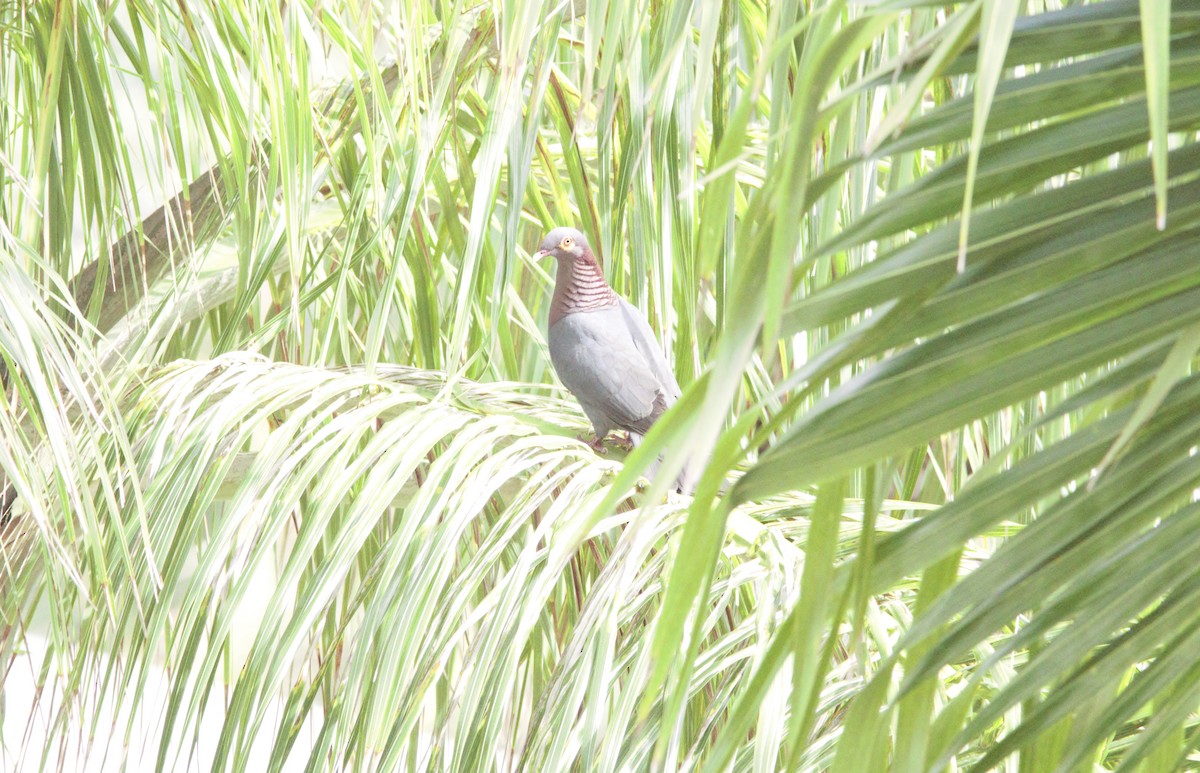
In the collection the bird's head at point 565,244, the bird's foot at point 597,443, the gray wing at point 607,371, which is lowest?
the bird's foot at point 597,443

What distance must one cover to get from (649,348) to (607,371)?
0.10 m

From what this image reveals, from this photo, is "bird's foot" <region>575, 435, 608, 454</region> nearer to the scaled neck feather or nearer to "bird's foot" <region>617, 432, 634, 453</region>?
"bird's foot" <region>617, 432, 634, 453</region>

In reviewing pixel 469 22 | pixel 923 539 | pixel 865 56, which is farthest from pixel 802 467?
pixel 469 22

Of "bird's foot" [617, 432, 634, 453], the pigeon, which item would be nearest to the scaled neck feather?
the pigeon

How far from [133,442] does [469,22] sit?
1.48ft

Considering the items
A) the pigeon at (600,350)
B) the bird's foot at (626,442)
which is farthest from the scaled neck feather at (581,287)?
the bird's foot at (626,442)

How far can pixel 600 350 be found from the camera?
4.02 ft

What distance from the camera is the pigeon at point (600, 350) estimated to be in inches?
47.1

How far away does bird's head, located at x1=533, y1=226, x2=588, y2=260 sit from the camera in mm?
1303

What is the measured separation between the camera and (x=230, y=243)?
3.96ft

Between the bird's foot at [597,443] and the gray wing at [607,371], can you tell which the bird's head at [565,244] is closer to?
the gray wing at [607,371]

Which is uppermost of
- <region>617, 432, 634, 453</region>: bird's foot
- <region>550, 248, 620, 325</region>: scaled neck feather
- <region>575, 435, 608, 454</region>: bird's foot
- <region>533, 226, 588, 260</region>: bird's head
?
<region>533, 226, 588, 260</region>: bird's head

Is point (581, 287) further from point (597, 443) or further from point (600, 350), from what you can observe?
point (597, 443)

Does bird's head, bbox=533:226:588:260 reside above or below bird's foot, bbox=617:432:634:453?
above
